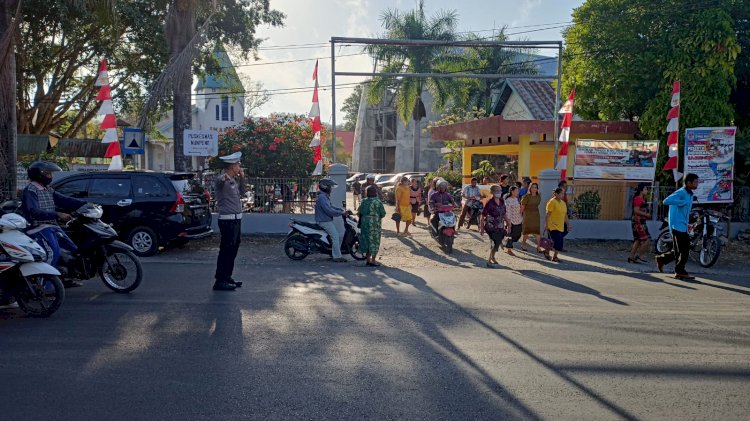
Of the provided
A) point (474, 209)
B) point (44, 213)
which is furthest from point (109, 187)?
point (474, 209)

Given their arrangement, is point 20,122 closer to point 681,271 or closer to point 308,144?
point 308,144

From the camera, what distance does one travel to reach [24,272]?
6.31 metres

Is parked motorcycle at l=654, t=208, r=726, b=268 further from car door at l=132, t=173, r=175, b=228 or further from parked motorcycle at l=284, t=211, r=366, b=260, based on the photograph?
car door at l=132, t=173, r=175, b=228

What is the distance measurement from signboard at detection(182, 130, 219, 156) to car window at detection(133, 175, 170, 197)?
309 cm

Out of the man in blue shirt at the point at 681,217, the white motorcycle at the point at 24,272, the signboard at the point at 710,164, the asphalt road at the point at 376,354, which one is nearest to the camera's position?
the asphalt road at the point at 376,354

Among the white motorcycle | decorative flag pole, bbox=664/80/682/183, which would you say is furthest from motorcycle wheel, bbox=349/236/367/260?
decorative flag pole, bbox=664/80/682/183

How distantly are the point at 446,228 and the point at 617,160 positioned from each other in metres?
5.41

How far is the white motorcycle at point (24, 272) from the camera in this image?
6324mm

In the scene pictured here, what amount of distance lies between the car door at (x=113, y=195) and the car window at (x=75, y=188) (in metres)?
0.10

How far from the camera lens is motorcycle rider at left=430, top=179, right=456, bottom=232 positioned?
12812mm

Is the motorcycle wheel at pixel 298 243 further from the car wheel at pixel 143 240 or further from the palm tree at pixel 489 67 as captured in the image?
the palm tree at pixel 489 67

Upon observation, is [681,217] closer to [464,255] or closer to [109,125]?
[464,255]

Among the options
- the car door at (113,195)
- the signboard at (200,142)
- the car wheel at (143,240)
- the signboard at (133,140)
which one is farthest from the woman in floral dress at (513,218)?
the signboard at (133,140)

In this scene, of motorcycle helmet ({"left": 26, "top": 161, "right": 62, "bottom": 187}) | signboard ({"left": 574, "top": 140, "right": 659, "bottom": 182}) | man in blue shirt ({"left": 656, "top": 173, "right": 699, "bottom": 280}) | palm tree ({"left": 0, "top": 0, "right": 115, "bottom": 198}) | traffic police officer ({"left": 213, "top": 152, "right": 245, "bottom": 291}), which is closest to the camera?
motorcycle helmet ({"left": 26, "top": 161, "right": 62, "bottom": 187})
